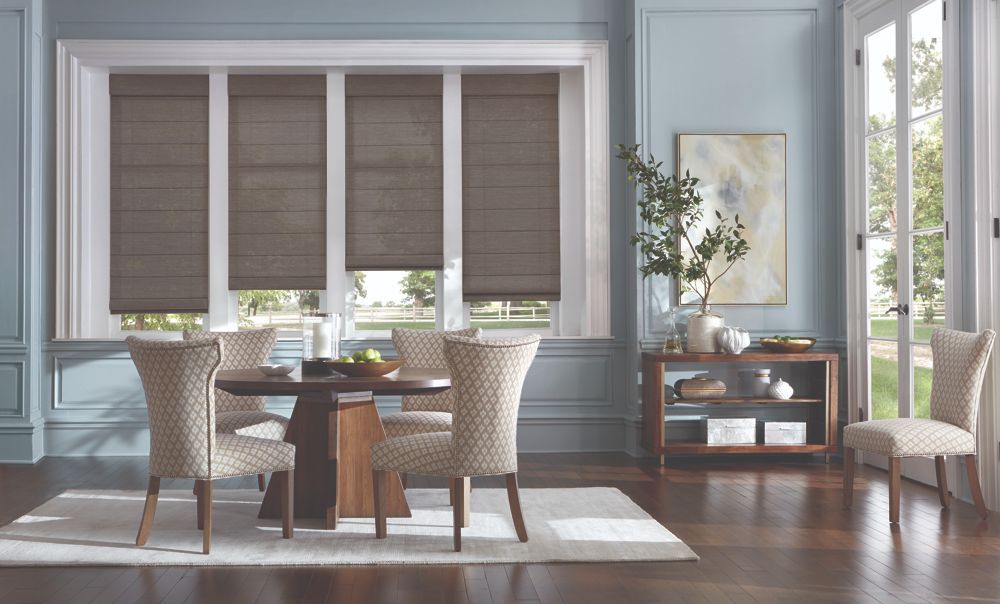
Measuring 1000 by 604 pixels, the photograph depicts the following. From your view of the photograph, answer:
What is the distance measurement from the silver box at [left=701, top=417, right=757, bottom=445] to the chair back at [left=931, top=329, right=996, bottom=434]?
1.29 meters

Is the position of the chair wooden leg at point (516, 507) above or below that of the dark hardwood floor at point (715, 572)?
above

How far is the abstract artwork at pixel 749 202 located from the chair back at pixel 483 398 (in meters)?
2.51

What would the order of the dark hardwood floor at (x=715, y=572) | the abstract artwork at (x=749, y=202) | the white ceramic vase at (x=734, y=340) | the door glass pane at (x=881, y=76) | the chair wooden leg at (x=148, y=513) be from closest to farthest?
the dark hardwood floor at (x=715, y=572) → the chair wooden leg at (x=148, y=513) → the door glass pane at (x=881, y=76) → the white ceramic vase at (x=734, y=340) → the abstract artwork at (x=749, y=202)

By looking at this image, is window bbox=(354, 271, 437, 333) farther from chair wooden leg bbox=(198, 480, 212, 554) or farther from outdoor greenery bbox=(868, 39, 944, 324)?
outdoor greenery bbox=(868, 39, 944, 324)

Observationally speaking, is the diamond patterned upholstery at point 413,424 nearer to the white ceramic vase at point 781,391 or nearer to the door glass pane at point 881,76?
the white ceramic vase at point 781,391

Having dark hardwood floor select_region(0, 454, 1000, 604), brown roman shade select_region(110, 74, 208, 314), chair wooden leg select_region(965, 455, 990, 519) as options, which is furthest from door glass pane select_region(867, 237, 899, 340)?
brown roman shade select_region(110, 74, 208, 314)

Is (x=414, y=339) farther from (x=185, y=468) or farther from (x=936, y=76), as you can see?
(x=936, y=76)

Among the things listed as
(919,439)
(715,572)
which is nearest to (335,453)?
(715,572)

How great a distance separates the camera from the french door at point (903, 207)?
4.62 m

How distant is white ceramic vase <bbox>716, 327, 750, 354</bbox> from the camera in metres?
5.24

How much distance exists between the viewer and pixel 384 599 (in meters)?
2.82

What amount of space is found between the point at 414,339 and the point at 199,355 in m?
1.69

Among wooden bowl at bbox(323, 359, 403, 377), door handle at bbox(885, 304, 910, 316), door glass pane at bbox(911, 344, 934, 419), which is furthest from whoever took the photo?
door handle at bbox(885, 304, 910, 316)

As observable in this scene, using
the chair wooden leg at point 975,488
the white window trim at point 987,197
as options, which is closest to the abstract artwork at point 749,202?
the white window trim at point 987,197
